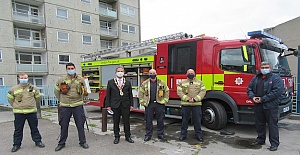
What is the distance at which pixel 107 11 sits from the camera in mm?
26281

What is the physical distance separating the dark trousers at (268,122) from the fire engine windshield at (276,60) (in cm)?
144

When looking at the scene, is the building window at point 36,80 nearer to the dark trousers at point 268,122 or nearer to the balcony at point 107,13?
the balcony at point 107,13

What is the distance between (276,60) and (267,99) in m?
1.93

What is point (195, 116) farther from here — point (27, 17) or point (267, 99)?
point (27, 17)

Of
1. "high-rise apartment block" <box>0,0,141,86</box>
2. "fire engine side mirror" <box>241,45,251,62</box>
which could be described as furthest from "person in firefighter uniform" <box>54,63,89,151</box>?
"high-rise apartment block" <box>0,0,141,86</box>

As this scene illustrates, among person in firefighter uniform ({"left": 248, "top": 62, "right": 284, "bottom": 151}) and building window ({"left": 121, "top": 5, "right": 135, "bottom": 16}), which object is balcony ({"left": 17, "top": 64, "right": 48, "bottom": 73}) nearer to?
building window ({"left": 121, "top": 5, "right": 135, "bottom": 16})

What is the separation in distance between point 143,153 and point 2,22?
66.2ft

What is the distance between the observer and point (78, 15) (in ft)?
76.4

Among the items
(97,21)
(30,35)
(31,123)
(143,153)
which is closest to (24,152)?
(31,123)

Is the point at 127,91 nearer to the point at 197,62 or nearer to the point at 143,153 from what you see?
the point at 143,153

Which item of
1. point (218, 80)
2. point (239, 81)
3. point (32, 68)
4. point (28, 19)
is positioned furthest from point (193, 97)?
point (28, 19)

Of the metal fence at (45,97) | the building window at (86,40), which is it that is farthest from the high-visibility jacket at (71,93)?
the building window at (86,40)

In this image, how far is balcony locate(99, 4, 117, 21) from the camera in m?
25.9

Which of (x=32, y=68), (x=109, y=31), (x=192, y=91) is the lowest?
(x=192, y=91)
